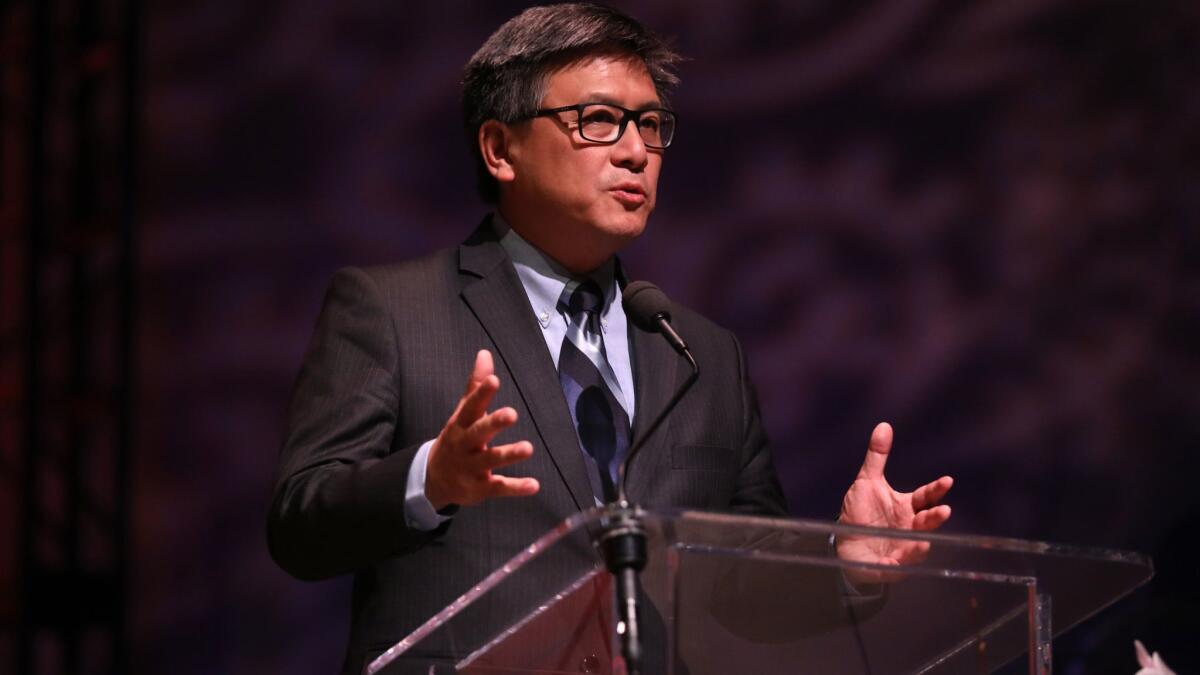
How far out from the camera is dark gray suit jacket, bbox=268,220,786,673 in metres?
1.94

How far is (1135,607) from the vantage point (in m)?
3.24

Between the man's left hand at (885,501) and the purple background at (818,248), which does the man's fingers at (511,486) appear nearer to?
the man's left hand at (885,501)

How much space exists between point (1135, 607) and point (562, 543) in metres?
2.33

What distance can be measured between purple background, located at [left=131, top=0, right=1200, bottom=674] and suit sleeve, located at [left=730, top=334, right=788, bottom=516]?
964 mm

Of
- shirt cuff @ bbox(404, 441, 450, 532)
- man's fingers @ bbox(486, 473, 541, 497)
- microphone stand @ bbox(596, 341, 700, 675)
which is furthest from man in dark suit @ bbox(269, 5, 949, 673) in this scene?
microphone stand @ bbox(596, 341, 700, 675)

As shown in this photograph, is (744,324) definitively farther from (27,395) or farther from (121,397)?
(27,395)

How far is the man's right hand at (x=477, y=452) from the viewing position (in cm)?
148

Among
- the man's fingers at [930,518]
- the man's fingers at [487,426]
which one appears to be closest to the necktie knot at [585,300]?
the man's fingers at [930,518]

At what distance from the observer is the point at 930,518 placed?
1.77 metres

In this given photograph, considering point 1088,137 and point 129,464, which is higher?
point 1088,137

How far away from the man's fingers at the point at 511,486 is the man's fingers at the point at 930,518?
533 mm

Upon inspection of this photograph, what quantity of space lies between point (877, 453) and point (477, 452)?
64 cm

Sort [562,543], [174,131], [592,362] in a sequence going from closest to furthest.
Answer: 1. [562,543]
2. [592,362]
3. [174,131]

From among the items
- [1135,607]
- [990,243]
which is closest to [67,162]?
[990,243]
